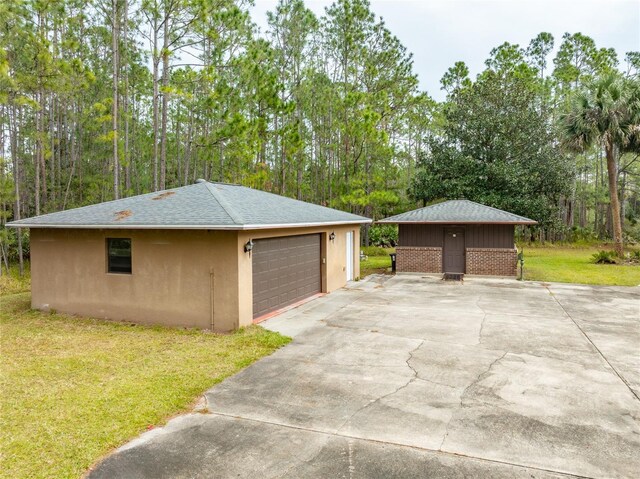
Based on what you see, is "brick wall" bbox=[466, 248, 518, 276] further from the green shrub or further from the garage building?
the garage building

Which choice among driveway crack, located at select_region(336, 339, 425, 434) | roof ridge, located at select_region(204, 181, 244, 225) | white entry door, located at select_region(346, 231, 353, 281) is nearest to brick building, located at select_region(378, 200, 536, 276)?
white entry door, located at select_region(346, 231, 353, 281)

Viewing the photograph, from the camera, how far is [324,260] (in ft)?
42.5

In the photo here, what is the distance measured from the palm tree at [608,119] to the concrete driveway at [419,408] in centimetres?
1355

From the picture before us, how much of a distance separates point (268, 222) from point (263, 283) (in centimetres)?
157

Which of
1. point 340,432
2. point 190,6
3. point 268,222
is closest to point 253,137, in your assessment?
point 190,6

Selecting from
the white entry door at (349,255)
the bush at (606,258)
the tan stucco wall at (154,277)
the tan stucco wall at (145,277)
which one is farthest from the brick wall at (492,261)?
the tan stucco wall at (145,277)

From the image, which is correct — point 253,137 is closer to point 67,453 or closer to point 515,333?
point 515,333

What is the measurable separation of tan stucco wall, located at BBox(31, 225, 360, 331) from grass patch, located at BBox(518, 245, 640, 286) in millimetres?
11627

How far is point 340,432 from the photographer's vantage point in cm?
440

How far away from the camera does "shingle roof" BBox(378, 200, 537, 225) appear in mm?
16091

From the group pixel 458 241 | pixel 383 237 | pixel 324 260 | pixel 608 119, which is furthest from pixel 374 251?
pixel 608 119

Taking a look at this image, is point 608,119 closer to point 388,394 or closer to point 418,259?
point 418,259

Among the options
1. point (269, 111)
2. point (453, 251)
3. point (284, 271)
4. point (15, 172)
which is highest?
point (269, 111)

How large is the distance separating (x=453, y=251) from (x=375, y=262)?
185 inches
